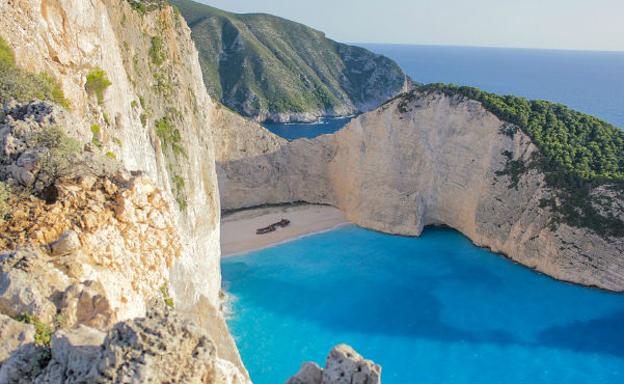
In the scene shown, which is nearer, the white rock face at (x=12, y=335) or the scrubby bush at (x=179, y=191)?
the white rock face at (x=12, y=335)

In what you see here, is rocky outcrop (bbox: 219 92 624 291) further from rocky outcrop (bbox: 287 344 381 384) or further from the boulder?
the boulder

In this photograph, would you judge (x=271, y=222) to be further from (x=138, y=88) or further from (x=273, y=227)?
(x=138, y=88)

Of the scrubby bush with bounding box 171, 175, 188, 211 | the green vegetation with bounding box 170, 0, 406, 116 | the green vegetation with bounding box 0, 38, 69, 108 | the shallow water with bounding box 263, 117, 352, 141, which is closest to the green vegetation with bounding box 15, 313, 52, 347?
the green vegetation with bounding box 0, 38, 69, 108

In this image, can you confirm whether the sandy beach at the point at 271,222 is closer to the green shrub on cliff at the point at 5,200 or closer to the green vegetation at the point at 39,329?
the green shrub on cliff at the point at 5,200

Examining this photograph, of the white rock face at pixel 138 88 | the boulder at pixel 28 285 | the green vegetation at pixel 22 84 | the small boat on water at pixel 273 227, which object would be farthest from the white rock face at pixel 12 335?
the small boat on water at pixel 273 227

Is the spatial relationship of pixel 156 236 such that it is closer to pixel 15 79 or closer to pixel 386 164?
pixel 15 79

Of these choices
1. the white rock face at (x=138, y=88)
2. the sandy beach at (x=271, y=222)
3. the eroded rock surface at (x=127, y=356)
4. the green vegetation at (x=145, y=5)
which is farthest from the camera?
the sandy beach at (x=271, y=222)
